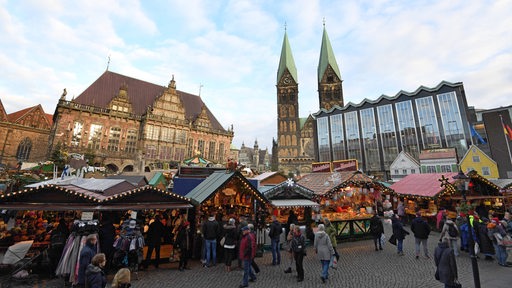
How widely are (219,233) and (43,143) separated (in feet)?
142

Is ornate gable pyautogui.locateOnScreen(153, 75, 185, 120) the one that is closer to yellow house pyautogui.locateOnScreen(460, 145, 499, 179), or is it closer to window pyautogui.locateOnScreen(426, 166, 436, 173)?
window pyautogui.locateOnScreen(426, 166, 436, 173)

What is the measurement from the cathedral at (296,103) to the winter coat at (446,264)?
56106mm

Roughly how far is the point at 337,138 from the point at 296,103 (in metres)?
23.7

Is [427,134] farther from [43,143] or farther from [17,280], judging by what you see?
[43,143]

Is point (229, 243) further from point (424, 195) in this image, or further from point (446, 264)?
point (424, 195)

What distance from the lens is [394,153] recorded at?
40.9 m

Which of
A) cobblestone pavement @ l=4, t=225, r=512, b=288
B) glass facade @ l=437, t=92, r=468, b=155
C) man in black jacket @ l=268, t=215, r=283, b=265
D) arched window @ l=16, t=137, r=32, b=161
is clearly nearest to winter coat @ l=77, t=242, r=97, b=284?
cobblestone pavement @ l=4, t=225, r=512, b=288

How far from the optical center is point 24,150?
3378cm

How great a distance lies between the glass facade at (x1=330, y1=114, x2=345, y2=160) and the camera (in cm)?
4683

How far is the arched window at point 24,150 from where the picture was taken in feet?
109

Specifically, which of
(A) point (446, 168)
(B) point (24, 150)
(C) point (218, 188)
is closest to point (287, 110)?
(A) point (446, 168)

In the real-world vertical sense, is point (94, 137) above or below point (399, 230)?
above

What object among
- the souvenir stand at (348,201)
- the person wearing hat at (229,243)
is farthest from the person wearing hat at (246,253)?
the souvenir stand at (348,201)

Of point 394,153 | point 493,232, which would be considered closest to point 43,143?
point 493,232
